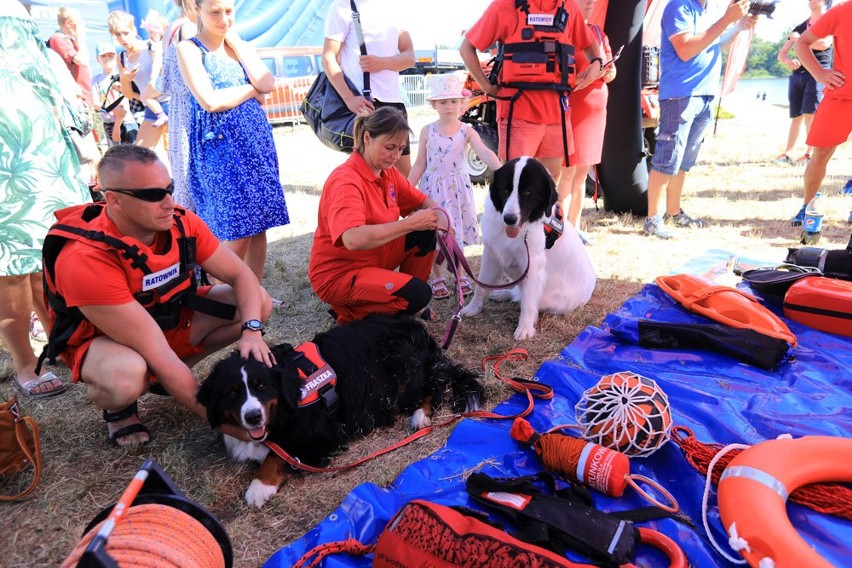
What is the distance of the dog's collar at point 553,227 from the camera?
3756 mm

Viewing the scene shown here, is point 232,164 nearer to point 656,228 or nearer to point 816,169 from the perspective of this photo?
point 656,228

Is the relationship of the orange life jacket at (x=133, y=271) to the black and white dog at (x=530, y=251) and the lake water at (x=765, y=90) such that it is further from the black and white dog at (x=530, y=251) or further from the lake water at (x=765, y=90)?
the lake water at (x=765, y=90)

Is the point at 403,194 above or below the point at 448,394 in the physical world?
above

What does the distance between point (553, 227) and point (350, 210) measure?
147 centimetres

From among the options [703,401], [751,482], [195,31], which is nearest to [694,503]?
[751,482]

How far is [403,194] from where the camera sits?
3715mm

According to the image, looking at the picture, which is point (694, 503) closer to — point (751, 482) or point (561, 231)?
point (751, 482)

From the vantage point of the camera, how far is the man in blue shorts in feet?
16.8

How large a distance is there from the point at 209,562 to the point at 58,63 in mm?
3050

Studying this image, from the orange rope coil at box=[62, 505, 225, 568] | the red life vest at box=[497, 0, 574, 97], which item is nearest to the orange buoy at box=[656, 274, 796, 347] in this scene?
the red life vest at box=[497, 0, 574, 97]

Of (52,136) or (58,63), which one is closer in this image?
(52,136)

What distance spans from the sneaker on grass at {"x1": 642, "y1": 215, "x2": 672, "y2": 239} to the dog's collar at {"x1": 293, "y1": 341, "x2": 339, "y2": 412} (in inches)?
168

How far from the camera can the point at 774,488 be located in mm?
1854

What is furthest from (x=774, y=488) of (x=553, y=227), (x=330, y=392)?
(x=553, y=227)
